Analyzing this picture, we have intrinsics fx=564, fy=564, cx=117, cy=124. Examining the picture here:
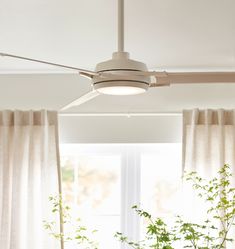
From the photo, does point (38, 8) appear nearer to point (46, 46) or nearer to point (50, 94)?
point (46, 46)

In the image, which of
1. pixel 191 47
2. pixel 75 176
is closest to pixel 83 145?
pixel 75 176

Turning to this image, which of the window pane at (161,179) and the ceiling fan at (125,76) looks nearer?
the ceiling fan at (125,76)

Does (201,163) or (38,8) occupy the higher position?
(38,8)

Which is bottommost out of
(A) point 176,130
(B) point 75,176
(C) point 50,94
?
(B) point 75,176

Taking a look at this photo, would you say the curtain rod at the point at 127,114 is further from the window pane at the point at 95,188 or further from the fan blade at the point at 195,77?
the fan blade at the point at 195,77

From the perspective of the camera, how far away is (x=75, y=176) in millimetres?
4602

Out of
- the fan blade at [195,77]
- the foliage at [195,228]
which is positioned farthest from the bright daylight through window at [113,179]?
the fan blade at [195,77]

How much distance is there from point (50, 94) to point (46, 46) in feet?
2.88

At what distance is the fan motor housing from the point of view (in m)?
2.18

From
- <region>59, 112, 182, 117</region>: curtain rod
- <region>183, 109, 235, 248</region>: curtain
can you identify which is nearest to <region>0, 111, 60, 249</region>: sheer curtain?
<region>59, 112, 182, 117</region>: curtain rod

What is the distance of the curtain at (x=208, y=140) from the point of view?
14.1ft

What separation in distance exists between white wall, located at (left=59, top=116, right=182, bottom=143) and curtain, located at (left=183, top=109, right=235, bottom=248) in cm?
15

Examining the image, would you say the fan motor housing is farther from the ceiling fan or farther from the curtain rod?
the curtain rod

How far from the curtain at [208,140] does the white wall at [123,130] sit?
0.15 m
